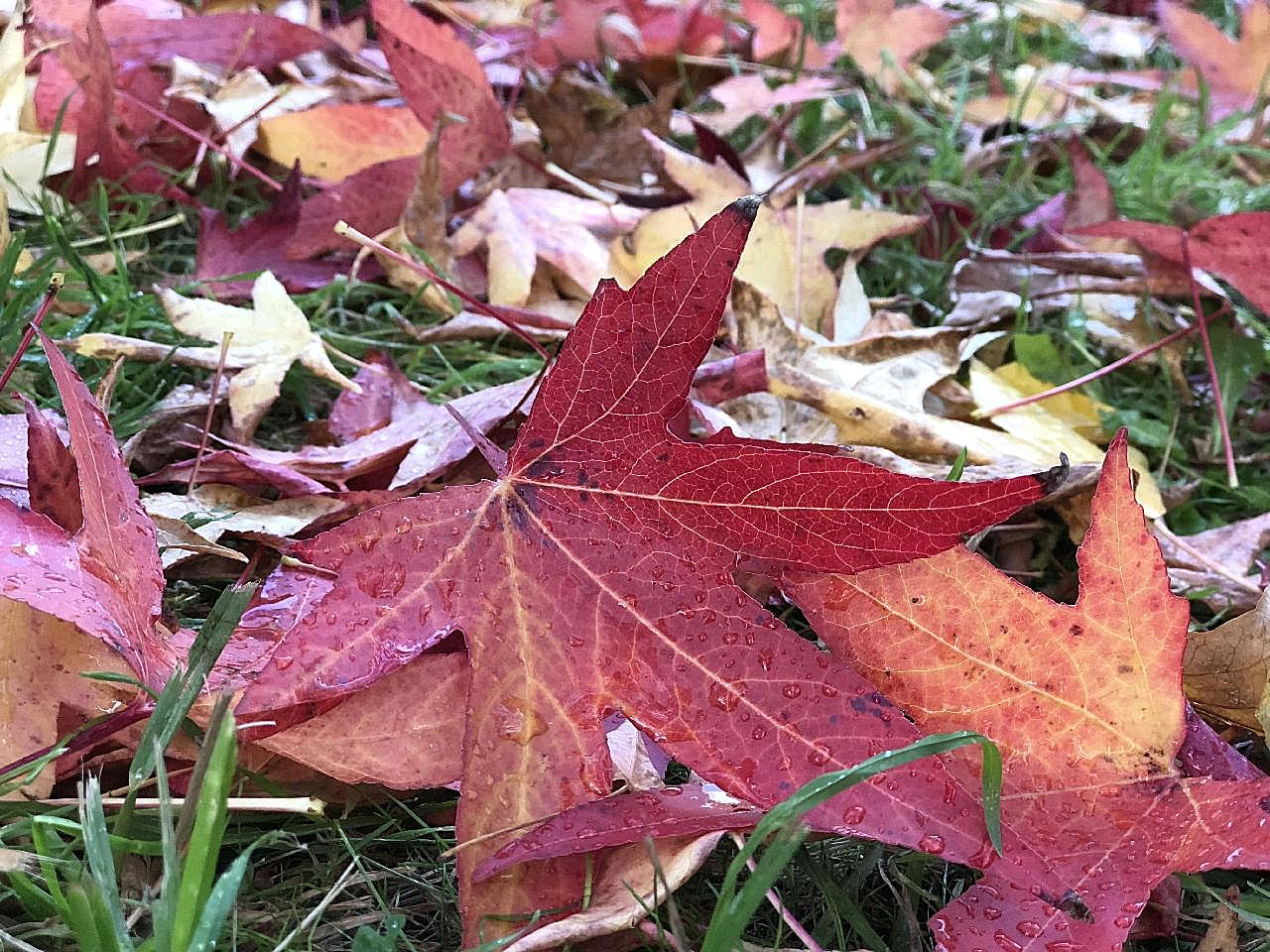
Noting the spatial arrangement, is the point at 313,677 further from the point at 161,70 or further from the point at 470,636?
the point at 161,70

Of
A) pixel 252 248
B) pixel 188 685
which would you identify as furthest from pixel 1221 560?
Result: pixel 252 248

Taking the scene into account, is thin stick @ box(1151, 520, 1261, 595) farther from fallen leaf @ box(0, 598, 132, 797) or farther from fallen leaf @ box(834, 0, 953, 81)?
Result: fallen leaf @ box(834, 0, 953, 81)

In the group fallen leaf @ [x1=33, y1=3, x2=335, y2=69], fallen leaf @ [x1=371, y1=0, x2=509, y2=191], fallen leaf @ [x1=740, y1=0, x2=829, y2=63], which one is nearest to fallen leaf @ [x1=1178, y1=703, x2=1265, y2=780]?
fallen leaf @ [x1=371, y1=0, x2=509, y2=191]

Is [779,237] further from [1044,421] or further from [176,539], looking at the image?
[176,539]

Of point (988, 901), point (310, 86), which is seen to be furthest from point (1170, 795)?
point (310, 86)

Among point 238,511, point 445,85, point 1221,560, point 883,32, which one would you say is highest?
point 445,85
